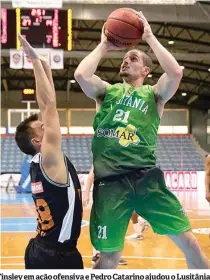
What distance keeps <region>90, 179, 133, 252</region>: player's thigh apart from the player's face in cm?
71

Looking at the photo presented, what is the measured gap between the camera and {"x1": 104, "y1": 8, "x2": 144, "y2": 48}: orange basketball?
315 centimetres

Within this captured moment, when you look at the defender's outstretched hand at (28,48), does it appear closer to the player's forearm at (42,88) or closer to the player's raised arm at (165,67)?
the player's forearm at (42,88)

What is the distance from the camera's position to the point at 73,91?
Answer: 28906 millimetres

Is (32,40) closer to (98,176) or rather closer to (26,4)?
(26,4)

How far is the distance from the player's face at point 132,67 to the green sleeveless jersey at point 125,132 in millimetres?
113

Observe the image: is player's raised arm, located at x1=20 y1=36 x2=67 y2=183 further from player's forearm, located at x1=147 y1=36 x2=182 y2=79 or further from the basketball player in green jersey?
player's forearm, located at x1=147 y1=36 x2=182 y2=79

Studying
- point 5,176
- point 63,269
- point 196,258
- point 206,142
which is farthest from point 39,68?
point 206,142

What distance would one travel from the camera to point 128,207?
9.96 feet

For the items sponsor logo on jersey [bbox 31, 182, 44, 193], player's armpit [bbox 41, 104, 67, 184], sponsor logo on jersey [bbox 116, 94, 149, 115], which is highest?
sponsor logo on jersey [bbox 116, 94, 149, 115]

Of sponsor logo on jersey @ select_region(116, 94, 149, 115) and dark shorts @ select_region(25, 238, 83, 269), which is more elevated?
sponsor logo on jersey @ select_region(116, 94, 149, 115)

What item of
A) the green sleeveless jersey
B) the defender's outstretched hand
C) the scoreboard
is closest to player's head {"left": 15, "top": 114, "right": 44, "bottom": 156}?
the defender's outstretched hand

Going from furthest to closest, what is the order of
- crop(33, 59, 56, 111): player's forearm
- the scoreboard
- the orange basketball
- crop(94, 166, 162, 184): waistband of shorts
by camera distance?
1. the scoreboard
2. the orange basketball
3. crop(94, 166, 162, 184): waistband of shorts
4. crop(33, 59, 56, 111): player's forearm

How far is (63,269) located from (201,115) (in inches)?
1063

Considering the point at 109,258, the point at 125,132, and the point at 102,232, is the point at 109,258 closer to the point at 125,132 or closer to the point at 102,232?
the point at 102,232
